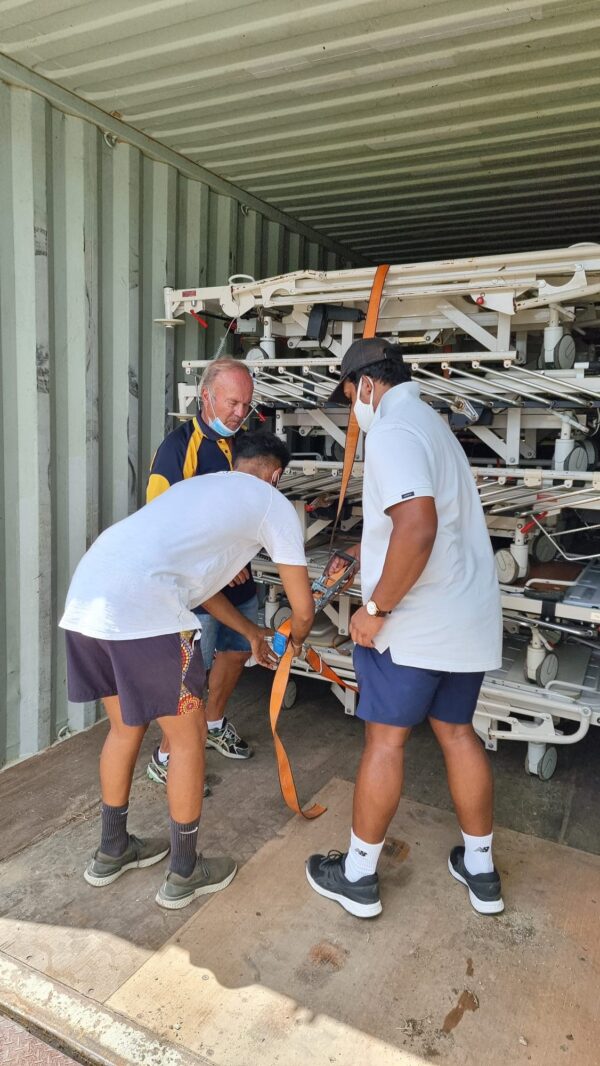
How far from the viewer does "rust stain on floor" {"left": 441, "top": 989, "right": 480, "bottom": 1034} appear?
1861mm

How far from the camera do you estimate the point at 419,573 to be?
6.71 ft

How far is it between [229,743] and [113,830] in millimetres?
969

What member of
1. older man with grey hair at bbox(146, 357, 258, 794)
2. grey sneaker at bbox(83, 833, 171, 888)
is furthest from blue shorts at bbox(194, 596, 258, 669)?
grey sneaker at bbox(83, 833, 171, 888)

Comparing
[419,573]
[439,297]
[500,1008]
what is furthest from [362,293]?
[500,1008]

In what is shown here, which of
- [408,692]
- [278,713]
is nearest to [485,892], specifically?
[408,692]

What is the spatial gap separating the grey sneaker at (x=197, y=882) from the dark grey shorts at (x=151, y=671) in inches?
22.3

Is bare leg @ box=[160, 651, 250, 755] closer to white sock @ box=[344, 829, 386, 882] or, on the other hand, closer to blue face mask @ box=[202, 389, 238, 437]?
blue face mask @ box=[202, 389, 238, 437]

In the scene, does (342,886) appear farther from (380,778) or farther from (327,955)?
(380,778)

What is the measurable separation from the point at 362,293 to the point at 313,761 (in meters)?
2.16

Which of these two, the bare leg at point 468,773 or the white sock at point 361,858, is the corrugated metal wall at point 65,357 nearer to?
the white sock at point 361,858

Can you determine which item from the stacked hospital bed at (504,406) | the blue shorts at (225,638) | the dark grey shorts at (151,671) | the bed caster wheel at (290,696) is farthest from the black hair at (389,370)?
the bed caster wheel at (290,696)

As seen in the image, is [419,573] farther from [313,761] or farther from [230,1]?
[230,1]

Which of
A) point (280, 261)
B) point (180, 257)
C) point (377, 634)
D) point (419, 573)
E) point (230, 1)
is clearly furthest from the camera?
point (280, 261)

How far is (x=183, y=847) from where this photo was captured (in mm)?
2287
